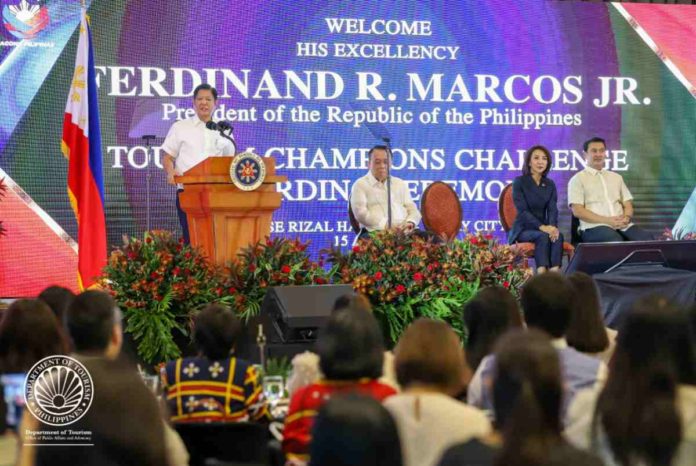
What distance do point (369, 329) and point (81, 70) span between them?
4414mm

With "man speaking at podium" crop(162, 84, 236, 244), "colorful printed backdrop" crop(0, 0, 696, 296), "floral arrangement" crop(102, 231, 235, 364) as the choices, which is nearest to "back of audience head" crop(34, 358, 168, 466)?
"floral arrangement" crop(102, 231, 235, 364)

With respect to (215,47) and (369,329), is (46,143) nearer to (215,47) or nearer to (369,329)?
(215,47)

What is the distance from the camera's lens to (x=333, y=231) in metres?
8.59

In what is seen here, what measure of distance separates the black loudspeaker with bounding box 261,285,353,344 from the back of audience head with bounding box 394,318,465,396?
2048 mm

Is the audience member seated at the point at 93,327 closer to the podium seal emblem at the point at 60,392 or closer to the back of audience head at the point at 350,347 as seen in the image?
the podium seal emblem at the point at 60,392

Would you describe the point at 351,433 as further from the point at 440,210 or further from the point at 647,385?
the point at 440,210

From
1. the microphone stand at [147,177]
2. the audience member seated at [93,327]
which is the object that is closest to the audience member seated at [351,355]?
the audience member seated at [93,327]

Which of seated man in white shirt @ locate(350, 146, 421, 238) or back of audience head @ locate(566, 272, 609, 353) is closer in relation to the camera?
back of audience head @ locate(566, 272, 609, 353)

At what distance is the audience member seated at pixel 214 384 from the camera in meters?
3.04

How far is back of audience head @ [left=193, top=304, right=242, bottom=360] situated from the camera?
3.08m

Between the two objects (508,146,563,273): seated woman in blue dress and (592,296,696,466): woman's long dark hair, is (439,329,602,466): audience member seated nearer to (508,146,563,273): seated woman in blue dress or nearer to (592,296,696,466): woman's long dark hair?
(592,296,696,466): woman's long dark hair

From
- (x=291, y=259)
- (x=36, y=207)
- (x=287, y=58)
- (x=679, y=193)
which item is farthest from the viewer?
(x=679, y=193)

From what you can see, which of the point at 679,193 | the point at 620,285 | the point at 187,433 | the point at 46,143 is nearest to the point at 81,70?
the point at 46,143

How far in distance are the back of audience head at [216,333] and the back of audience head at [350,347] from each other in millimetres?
757
